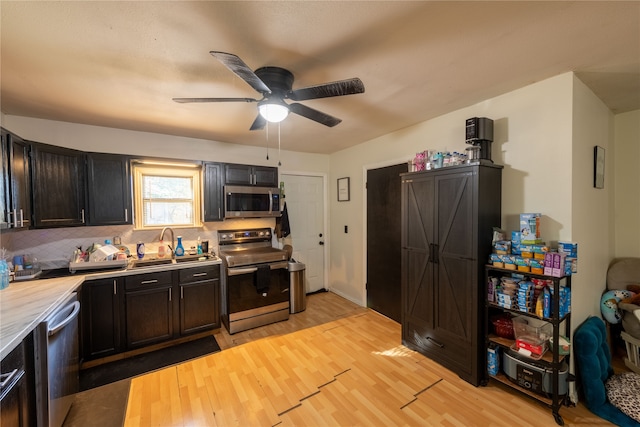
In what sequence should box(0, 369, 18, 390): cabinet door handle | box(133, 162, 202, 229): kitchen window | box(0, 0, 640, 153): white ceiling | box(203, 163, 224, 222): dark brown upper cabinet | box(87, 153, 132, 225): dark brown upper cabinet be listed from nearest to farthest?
box(0, 369, 18, 390): cabinet door handle, box(0, 0, 640, 153): white ceiling, box(87, 153, 132, 225): dark brown upper cabinet, box(133, 162, 202, 229): kitchen window, box(203, 163, 224, 222): dark brown upper cabinet

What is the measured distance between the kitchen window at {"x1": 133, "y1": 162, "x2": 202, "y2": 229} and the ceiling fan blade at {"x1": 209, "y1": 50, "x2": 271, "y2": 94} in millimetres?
2244

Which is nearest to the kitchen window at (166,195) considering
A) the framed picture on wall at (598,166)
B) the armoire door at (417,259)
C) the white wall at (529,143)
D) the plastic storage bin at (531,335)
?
the armoire door at (417,259)

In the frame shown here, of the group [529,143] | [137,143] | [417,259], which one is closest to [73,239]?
[137,143]

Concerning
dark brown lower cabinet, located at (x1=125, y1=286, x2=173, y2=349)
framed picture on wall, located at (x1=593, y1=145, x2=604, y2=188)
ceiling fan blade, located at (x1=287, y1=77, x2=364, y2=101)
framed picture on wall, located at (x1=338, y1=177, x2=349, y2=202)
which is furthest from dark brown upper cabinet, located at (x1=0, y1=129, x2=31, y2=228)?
framed picture on wall, located at (x1=593, y1=145, x2=604, y2=188)

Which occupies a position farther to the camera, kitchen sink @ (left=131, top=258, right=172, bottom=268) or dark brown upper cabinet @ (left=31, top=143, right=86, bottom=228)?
kitchen sink @ (left=131, top=258, right=172, bottom=268)

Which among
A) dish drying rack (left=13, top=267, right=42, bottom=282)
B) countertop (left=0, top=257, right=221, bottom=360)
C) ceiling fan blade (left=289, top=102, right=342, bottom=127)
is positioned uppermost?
ceiling fan blade (left=289, top=102, right=342, bottom=127)

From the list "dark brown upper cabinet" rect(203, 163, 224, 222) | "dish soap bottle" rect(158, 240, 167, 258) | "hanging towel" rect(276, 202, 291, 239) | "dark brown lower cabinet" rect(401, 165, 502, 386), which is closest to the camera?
"dark brown lower cabinet" rect(401, 165, 502, 386)

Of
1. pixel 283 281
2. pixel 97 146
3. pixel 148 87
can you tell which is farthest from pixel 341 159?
pixel 97 146

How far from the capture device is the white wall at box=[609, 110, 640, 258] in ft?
8.55

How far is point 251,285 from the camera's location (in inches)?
128

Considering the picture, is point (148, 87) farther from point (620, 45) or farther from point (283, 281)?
point (620, 45)

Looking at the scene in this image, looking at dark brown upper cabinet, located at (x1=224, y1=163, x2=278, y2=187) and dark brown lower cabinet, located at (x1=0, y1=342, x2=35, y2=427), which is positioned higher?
dark brown upper cabinet, located at (x1=224, y1=163, x2=278, y2=187)

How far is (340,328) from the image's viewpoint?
3.21 meters

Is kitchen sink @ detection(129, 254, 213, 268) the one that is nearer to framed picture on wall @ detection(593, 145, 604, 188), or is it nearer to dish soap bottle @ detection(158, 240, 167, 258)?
dish soap bottle @ detection(158, 240, 167, 258)
